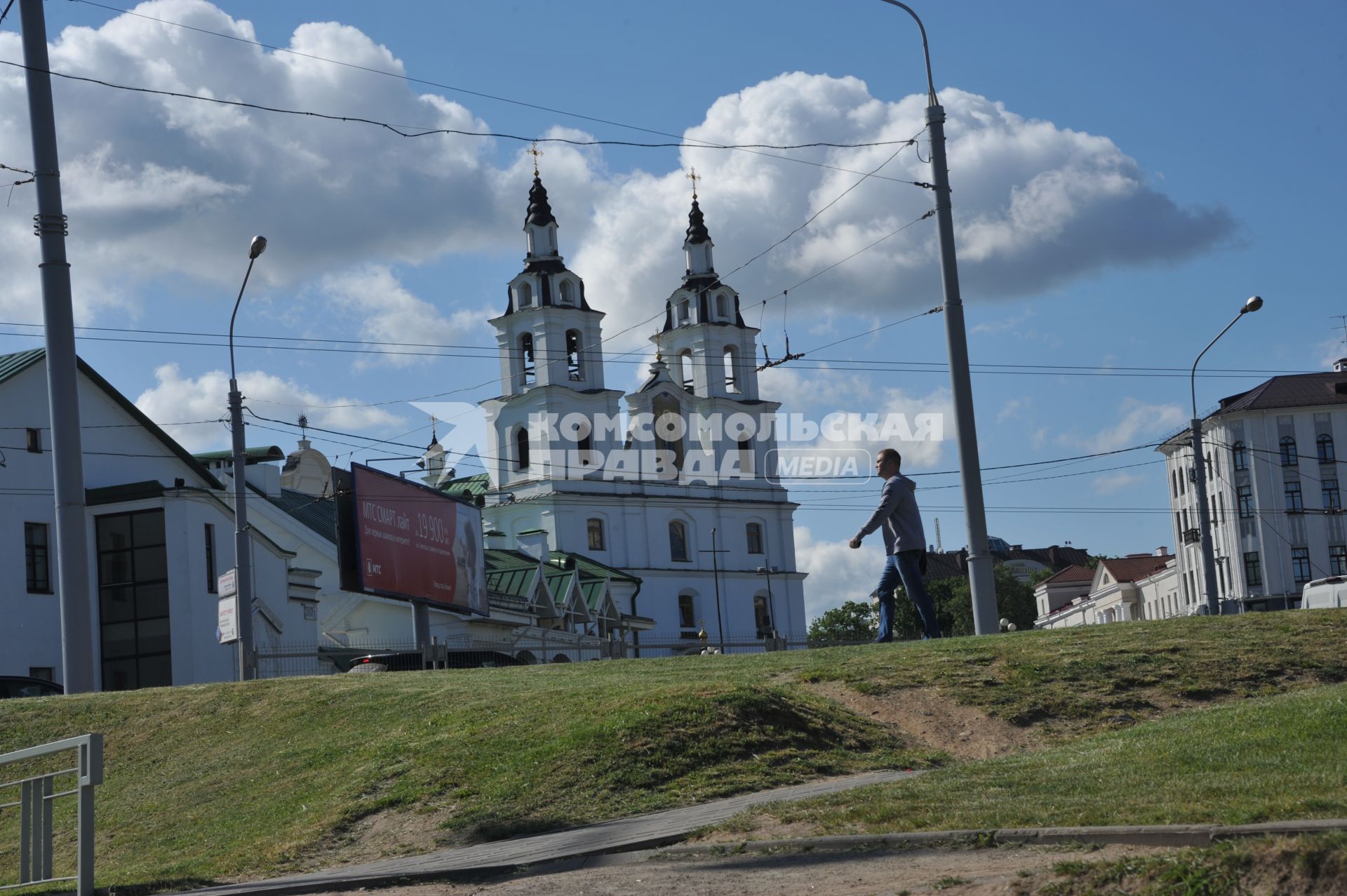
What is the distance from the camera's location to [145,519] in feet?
135

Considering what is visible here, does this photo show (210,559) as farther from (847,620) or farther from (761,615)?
(847,620)

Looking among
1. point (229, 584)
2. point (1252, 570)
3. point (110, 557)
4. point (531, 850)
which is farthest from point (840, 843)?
point (1252, 570)

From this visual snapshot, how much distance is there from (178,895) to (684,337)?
89.5 metres

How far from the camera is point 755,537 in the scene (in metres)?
101

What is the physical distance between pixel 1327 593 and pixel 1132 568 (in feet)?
274

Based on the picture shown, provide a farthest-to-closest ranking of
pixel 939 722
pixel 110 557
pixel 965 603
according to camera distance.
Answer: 1. pixel 965 603
2. pixel 110 557
3. pixel 939 722

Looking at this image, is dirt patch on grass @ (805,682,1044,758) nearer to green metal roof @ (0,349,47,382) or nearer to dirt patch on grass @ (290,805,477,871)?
dirt patch on grass @ (290,805,477,871)

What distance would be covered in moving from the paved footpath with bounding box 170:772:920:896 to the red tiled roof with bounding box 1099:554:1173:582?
9678 centimetres

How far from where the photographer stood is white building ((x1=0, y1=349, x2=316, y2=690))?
39125 mm

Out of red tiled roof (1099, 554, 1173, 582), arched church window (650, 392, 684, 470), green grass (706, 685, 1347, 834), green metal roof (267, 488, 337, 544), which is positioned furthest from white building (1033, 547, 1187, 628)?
green grass (706, 685, 1347, 834)

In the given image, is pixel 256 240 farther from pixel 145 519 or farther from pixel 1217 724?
pixel 1217 724

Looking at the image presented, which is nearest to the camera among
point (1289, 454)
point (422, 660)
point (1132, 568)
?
point (422, 660)

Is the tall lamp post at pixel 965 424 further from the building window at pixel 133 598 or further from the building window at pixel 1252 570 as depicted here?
the building window at pixel 1252 570

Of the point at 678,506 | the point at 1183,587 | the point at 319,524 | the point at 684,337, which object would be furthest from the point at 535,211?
the point at 1183,587
